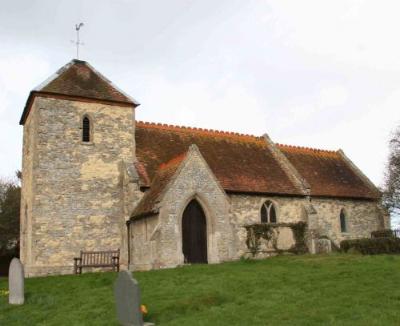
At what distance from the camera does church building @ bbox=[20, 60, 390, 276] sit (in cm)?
2130

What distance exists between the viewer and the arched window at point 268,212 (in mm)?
26219

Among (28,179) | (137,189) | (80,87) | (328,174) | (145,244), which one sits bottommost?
(145,244)

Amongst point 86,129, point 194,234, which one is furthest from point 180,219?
point 86,129

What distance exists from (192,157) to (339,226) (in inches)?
501

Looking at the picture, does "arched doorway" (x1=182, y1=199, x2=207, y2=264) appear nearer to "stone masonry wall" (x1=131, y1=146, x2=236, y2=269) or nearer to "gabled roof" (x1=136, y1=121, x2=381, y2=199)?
"stone masonry wall" (x1=131, y1=146, x2=236, y2=269)

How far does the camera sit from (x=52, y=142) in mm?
23422

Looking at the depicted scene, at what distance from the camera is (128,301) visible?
987 cm

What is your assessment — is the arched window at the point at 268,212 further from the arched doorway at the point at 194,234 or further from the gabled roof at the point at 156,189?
the gabled roof at the point at 156,189

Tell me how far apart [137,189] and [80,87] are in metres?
6.37

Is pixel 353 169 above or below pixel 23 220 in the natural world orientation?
above

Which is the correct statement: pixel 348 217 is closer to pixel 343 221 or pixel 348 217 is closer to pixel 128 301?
pixel 343 221

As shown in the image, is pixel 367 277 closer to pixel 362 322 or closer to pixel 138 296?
pixel 362 322

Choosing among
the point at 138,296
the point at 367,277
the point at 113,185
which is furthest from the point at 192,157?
the point at 138,296

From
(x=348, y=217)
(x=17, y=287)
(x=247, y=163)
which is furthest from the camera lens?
(x=348, y=217)
